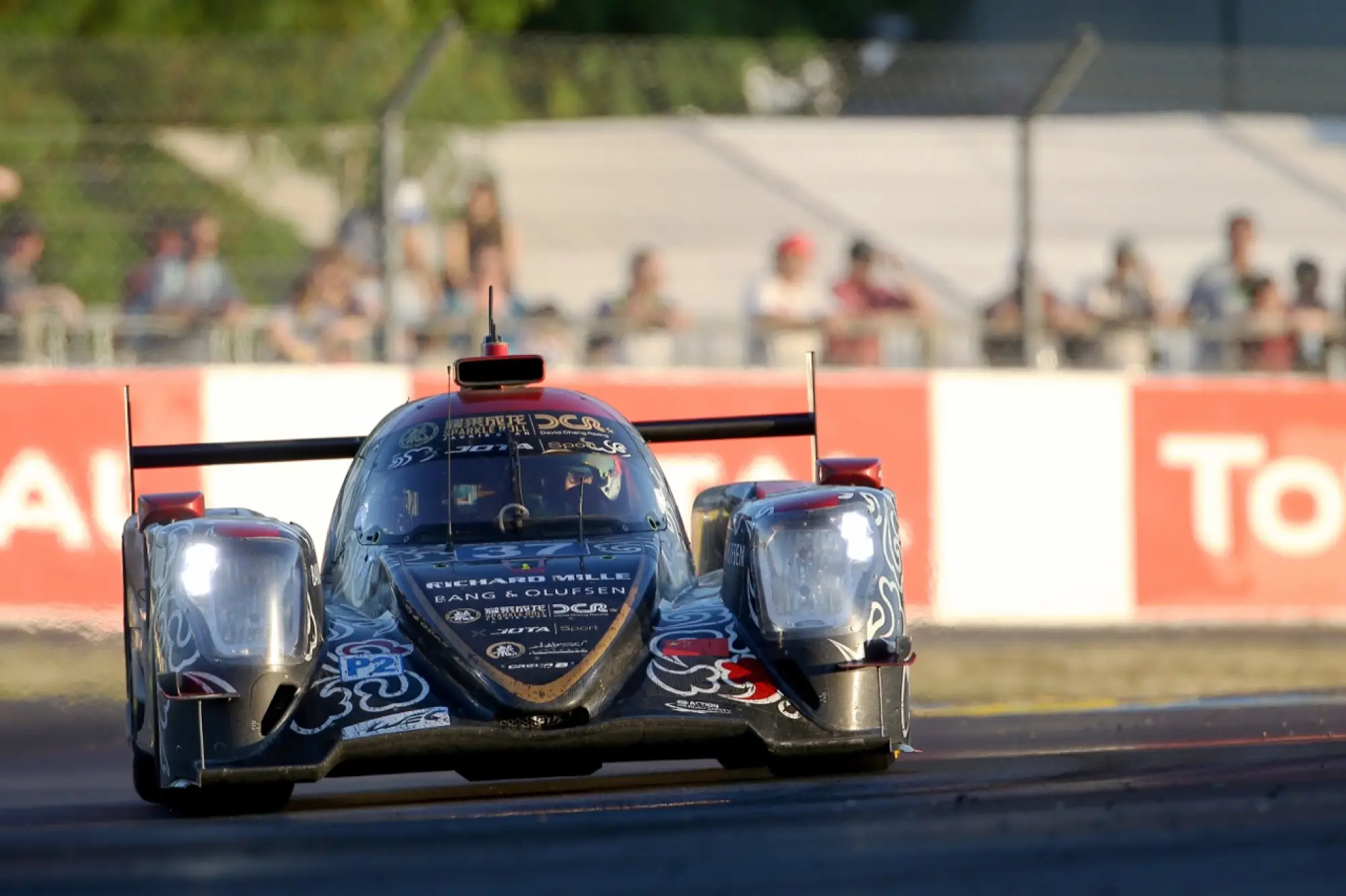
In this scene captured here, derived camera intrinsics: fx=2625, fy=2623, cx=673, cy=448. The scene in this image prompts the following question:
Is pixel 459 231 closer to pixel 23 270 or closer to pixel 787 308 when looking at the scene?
pixel 787 308

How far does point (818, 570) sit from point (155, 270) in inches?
324

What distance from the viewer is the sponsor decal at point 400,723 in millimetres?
7031

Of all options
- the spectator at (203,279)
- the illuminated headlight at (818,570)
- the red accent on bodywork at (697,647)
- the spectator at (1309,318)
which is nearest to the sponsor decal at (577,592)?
the red accent on bodywork at (697,647)

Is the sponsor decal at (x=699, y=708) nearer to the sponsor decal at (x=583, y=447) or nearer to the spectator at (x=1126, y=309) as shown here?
the sponsor decal at (x=583, y=447)

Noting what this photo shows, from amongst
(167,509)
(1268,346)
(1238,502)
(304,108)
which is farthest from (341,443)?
(1268,346)

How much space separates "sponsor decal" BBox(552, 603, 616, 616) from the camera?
24.4 feet

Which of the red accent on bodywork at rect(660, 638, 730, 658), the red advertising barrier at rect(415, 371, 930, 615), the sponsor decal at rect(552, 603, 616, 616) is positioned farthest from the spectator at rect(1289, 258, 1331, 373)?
the sponsor decal at rect(552, 603, 616, 616)

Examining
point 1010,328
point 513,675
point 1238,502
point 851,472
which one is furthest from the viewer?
point 1010,328

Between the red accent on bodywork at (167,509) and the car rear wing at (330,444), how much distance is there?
0.75 m

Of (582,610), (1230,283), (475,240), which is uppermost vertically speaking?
(475,240)

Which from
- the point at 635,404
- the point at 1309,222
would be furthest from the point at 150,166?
the point at 1309,222

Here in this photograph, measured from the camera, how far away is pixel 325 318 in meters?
15.0

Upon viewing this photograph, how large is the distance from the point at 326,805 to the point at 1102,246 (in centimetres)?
1326

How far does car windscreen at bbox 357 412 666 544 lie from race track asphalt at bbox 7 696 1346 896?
33.0 inches
